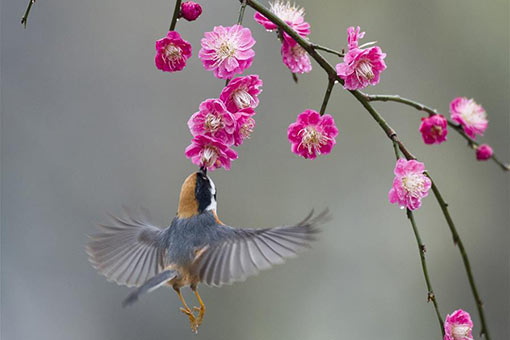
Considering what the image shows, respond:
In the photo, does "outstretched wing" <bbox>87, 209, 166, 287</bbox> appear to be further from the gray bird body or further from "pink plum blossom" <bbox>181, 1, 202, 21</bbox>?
"pink plum blossom" <bbox>181, 1, 202, 21</bbox>

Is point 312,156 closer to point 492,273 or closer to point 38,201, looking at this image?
point 38,201

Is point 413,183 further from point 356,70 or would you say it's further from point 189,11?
point 189,11

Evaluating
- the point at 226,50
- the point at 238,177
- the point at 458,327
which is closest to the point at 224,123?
the point at 226,50

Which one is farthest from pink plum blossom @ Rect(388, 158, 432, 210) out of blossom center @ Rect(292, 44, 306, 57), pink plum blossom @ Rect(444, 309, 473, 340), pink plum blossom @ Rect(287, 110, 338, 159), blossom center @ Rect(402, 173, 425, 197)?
blossom center @ Rect(292, 44, 306, 57)

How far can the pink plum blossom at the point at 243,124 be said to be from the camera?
1.44 m

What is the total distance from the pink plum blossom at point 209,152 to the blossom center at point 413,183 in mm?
415

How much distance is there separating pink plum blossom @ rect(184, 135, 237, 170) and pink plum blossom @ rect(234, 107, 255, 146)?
4cm

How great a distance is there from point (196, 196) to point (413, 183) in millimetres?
567

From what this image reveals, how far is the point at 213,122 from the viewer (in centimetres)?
143

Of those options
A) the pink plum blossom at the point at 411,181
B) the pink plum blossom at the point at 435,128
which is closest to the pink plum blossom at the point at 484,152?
the pink plum blossom at the point at 435,128

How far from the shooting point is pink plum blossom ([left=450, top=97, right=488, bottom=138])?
70.7 inches

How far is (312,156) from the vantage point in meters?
1.57

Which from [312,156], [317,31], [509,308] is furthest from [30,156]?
[509,308]

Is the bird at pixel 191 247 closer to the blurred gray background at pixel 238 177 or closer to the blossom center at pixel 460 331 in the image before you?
the blossom center at pixel 460 331
